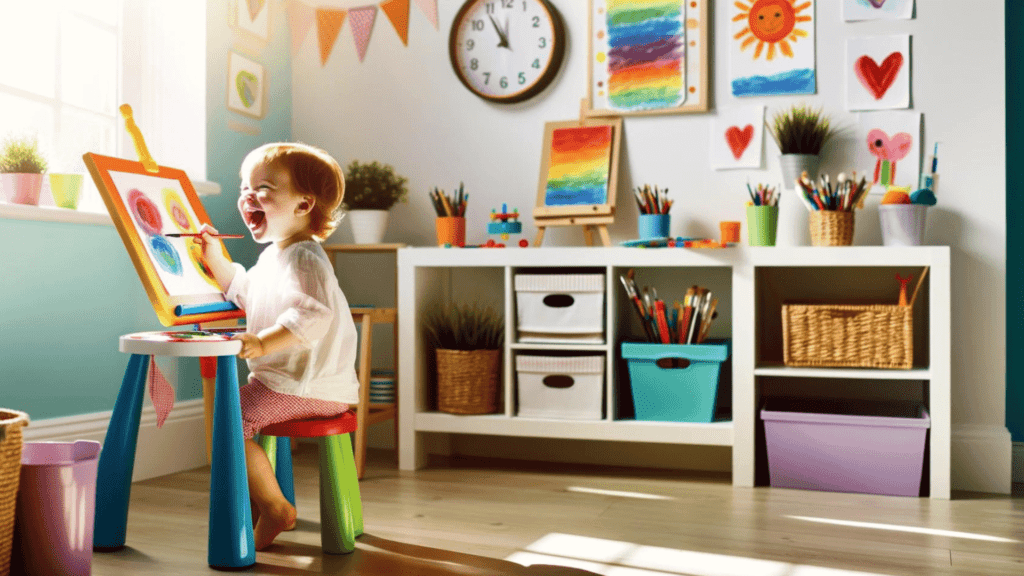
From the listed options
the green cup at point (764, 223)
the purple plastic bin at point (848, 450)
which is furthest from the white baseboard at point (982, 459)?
the green cup at point (764, 223)

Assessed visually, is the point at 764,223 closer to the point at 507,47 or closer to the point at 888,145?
the point at 888,145

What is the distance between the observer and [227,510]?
1.63 meters

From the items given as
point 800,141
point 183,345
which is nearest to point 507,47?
point 800,141

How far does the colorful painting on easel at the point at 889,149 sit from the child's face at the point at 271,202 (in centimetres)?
156

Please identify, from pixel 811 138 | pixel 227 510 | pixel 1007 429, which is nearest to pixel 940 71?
pixel 811 138

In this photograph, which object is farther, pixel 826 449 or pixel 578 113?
pixel 578 113

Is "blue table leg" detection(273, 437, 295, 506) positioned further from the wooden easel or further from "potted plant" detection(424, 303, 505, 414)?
the wooden easel

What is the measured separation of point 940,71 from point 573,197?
41.3 inches

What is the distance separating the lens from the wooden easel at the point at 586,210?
2.65m

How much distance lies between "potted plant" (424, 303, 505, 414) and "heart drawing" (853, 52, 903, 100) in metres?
1.22

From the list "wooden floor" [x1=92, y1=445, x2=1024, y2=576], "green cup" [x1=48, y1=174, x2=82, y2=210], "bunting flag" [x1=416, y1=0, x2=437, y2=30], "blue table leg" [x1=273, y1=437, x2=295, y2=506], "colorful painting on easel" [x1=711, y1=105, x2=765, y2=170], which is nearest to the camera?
"wooden floor" [x1=92, y1=445, x2=1024, y2=576]

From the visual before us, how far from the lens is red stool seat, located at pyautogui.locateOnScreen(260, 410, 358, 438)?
1.72 metres

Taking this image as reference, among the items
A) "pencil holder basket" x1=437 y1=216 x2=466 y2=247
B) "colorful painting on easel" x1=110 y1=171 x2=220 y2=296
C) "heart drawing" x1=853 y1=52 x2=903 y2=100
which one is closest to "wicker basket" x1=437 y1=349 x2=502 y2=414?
"pencil holder basket" x1=437 y1=216 x2=466 y2=247

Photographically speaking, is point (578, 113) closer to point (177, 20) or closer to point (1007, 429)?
point (177, 20)
